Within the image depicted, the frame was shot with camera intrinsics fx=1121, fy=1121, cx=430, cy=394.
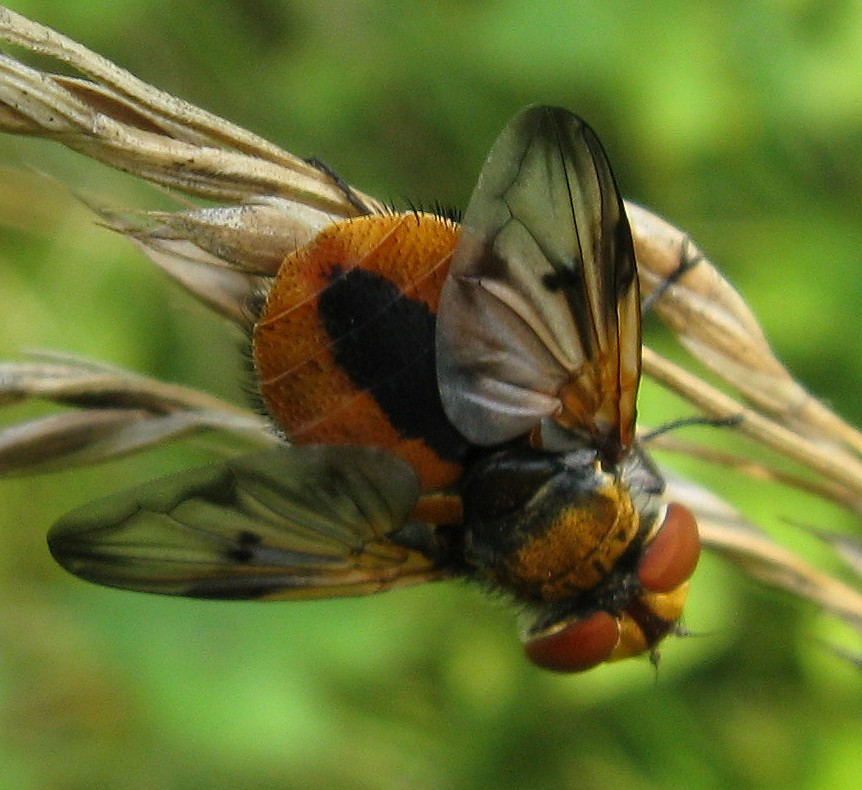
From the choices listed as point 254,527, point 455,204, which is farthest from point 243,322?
point 455,204

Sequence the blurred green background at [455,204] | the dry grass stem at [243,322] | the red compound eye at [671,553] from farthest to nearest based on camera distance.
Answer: the blurred green background at [455,204] < the red compound eye at [671,553] < the dry grass stem at [243,322]

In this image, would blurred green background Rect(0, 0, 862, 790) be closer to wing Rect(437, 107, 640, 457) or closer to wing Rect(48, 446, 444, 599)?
wing Rect(48, 446, 444, 599)

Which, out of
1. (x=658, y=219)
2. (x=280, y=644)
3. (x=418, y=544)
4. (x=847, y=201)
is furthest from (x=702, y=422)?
(x=847, y=201)

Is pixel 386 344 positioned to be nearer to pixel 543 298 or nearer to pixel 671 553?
pixel 543 298

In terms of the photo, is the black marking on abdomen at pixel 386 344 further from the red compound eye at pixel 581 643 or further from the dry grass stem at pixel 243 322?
the red compound eye at pixel 581 643

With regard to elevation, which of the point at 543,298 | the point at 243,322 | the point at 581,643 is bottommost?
the point at 581,643

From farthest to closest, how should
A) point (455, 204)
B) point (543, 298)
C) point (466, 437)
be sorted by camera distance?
point (455, 204) → point (466, 437) → point (543, 298)

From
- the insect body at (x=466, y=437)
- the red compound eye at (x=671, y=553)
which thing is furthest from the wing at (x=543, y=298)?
the red compound eye at (x=671, y=553)
